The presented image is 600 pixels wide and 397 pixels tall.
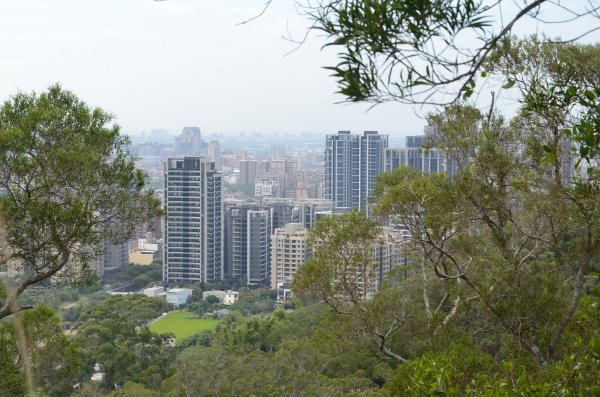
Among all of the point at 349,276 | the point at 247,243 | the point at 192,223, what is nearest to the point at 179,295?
the point at 192,223

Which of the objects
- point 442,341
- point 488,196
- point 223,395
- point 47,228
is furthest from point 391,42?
point 223,395

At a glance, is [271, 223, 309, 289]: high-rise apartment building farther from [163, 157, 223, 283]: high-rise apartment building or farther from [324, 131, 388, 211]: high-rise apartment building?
[324, 131, 388, 211]: high-rise apartment building

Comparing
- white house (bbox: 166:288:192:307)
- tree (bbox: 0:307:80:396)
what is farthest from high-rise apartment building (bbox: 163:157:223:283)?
tree (bbox: 0:307:80:396)

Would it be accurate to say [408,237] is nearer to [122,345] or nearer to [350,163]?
[122,345]

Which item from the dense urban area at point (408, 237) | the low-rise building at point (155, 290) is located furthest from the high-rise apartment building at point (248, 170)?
the dense urban area at point (408, 237)

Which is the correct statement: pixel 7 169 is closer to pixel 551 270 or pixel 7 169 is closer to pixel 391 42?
pixel 391 42
